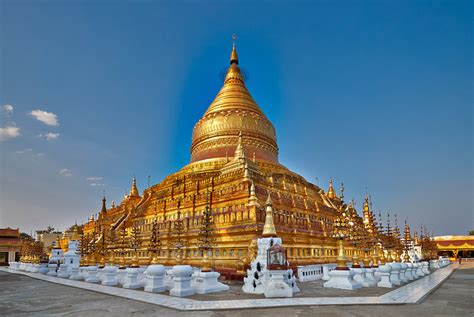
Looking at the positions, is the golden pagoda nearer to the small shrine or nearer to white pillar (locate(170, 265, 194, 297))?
the small shrine

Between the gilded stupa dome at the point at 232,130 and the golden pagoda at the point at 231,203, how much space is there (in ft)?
0.40

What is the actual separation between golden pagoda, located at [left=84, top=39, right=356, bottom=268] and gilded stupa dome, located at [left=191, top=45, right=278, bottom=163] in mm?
123

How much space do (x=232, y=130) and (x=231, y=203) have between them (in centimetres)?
1505

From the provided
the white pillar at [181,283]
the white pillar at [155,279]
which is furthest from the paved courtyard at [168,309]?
the white pillar at [155,279]

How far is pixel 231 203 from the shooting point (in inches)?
1008

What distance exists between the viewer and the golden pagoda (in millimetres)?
24000

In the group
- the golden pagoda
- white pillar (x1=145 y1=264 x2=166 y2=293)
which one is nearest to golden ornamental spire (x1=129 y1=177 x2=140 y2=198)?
the golden pagoda

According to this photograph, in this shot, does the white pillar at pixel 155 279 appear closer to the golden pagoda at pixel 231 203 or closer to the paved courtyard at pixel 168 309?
the paved courtyard at pixel 168 309

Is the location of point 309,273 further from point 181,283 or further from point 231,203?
point 181,283

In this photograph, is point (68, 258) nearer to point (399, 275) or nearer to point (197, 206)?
point (197, 206)

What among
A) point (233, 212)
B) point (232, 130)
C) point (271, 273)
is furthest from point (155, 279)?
point (232, 130)

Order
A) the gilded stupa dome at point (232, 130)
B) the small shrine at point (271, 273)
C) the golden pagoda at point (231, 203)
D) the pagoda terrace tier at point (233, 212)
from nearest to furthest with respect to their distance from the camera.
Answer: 1. the small shrine at point (271, 273)
2. the pagoda terrace tier at point (233, 212)
3. the golden pagoda at point (231, 203)
4. the gilded stupa dome at point (232, 130)

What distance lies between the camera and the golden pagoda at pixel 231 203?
2400 cm

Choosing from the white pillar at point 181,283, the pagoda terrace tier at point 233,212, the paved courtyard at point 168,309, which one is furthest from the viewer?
the pagoda terrace tier at point 233,212
